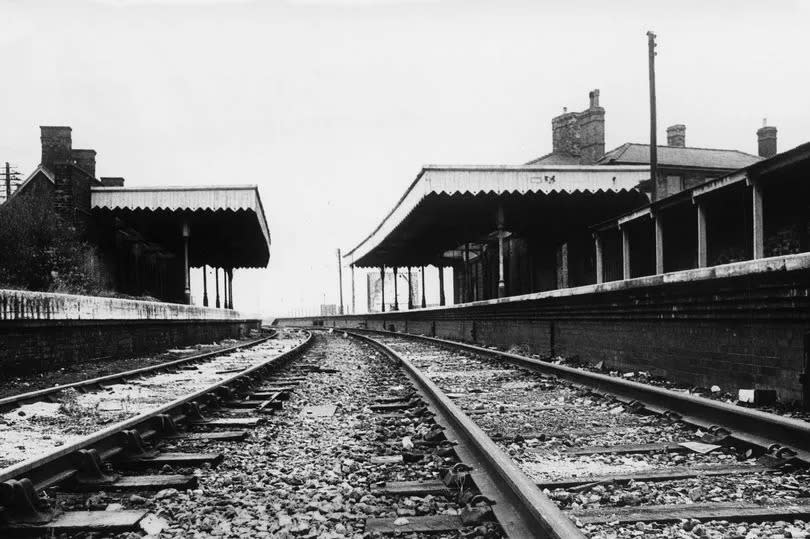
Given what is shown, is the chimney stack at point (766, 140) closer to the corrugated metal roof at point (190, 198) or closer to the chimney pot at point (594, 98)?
the chimney pot at point (594, 98)

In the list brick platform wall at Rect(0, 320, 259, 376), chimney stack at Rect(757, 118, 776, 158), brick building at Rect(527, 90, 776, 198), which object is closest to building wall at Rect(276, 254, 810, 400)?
brick platform wall at Rect(0, 320, 259, 376)

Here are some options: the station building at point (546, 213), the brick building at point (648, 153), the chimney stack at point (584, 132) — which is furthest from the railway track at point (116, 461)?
the chimney stack at point (584, 132)

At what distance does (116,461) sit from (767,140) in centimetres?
4592

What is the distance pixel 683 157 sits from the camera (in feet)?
126

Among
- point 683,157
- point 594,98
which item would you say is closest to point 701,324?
point 683,157

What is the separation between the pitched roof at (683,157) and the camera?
121 feet

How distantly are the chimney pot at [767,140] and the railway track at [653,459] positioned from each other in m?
41.4

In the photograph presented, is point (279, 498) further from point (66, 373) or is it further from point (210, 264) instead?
point (210, 264)

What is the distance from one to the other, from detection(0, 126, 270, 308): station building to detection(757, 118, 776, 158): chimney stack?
31049 millimetres

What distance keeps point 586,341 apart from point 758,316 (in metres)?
4.85

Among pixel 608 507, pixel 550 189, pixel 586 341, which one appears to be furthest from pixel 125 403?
pixel 550 189

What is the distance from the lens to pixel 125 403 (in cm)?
687

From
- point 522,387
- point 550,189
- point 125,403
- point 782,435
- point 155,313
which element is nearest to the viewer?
point 782,435

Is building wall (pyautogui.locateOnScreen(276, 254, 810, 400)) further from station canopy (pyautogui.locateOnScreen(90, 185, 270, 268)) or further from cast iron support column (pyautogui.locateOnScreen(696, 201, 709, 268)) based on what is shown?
Result: station canopy (pyautogui.locateOnScreen(90, 185, 270, 268))
